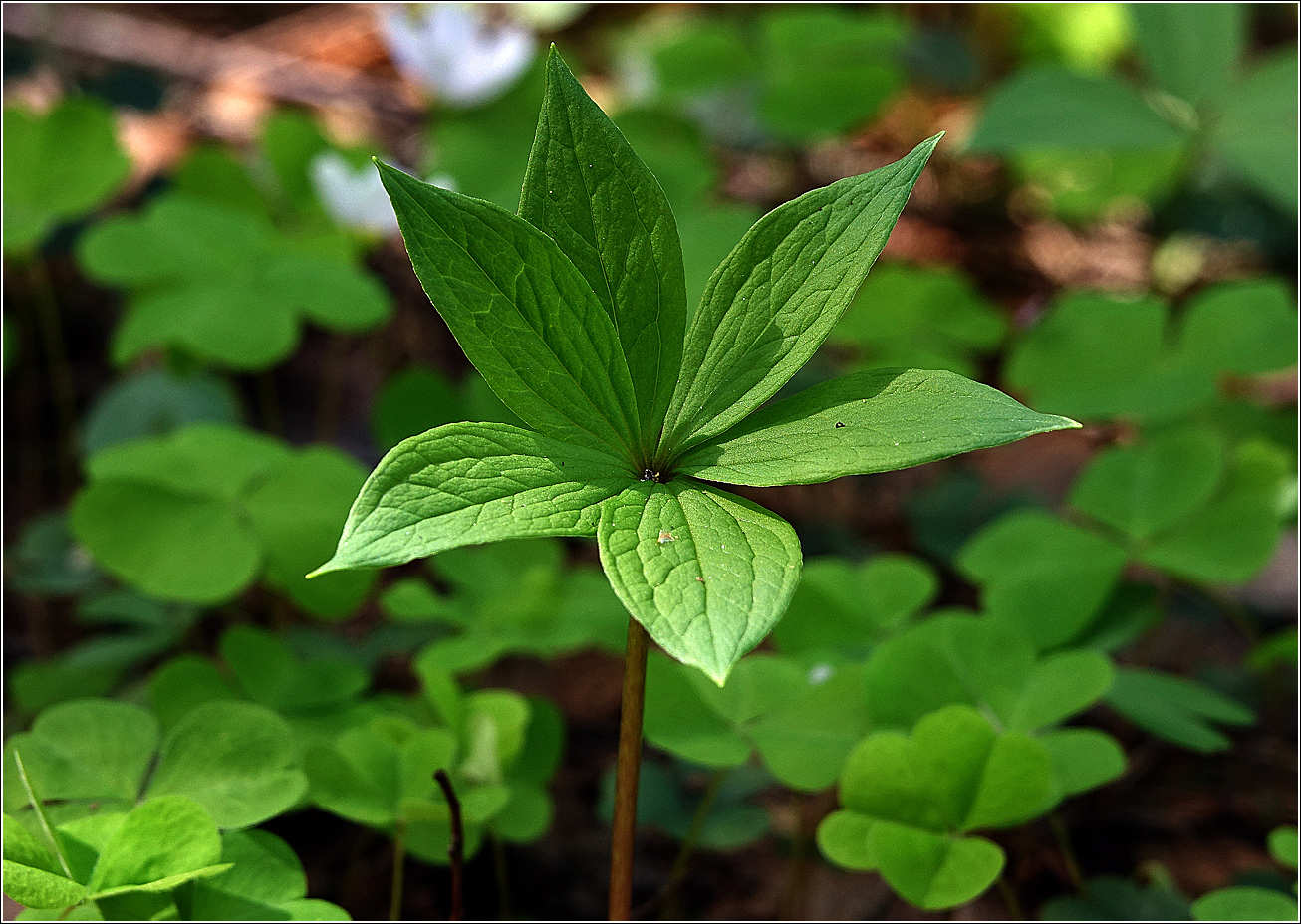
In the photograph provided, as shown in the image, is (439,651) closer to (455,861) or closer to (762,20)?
(455,861)

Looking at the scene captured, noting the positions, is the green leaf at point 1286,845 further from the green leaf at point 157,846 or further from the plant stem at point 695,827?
the green leaf at point 157,846

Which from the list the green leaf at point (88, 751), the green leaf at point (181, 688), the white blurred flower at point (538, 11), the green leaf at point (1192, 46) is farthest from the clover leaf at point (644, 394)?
the white blurred flower at point (538, 11)

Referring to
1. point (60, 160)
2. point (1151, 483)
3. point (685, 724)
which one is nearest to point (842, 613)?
point (685, 724)

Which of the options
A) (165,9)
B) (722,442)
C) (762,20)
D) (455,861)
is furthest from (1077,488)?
(165,9)

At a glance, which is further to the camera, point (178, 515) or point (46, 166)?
point (46, 166)

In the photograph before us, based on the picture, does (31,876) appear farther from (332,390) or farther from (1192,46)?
(1192,46)
